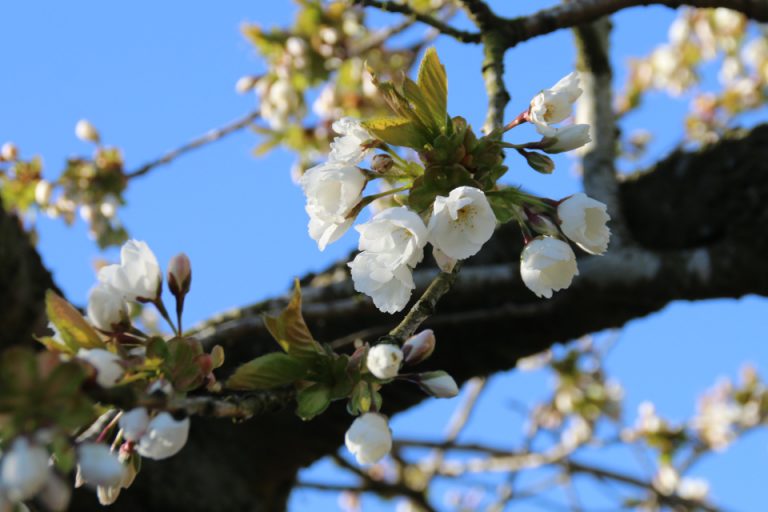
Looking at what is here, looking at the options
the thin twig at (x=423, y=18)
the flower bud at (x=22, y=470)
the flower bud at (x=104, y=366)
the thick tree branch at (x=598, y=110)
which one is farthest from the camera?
the thick tree branch at (x=598, y=110)

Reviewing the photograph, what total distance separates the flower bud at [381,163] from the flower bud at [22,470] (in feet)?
1.79

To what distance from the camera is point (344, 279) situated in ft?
7.40

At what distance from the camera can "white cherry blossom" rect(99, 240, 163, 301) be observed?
3.52 feet

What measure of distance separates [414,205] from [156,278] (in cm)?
33

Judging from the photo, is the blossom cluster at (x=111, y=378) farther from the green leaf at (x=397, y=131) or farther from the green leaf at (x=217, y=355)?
the green leaf at (x=397, y=131)

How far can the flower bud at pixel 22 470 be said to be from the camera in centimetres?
68

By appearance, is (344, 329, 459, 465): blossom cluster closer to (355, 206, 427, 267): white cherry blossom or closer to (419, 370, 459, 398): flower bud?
(419, 370, 459, 398): flower bud

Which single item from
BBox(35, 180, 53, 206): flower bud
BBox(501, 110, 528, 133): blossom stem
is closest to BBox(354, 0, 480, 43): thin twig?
BBox(501, 110, 528, 133): blossom stem

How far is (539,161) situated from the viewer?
44.6 inches

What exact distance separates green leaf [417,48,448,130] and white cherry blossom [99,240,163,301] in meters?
0.39

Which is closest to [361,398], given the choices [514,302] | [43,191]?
[514,302]

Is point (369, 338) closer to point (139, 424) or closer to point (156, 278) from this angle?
point (156, 278)

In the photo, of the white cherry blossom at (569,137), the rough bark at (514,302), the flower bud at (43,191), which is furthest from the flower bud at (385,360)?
the flower bud at (43,191)

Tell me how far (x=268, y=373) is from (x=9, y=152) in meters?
1.98
